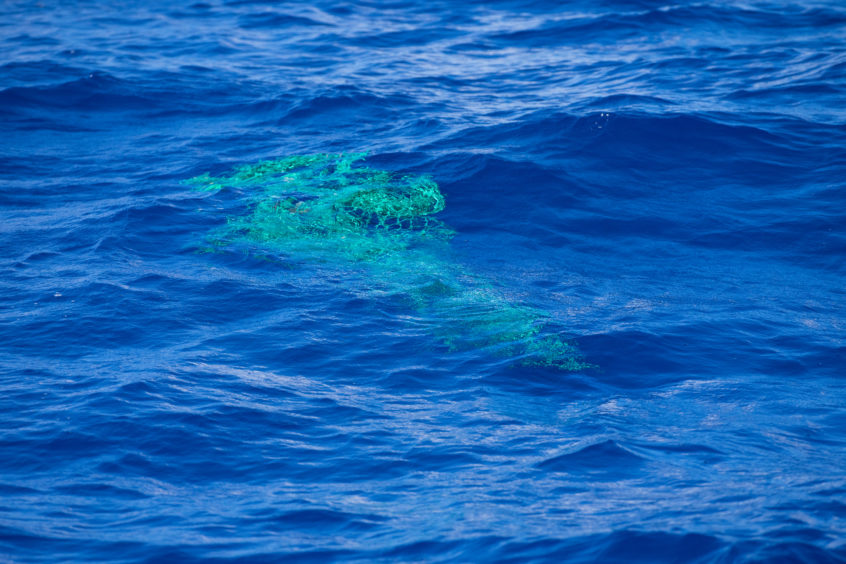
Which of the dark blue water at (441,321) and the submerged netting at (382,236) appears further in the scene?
the submerged netting at (382,236)

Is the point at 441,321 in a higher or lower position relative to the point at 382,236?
lower

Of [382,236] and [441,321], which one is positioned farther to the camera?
[382,236]

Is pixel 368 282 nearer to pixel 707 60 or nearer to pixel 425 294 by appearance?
pixel 425 294

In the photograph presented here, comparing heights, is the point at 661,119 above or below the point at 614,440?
above

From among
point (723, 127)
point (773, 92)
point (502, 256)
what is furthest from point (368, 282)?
point (773, 92)
